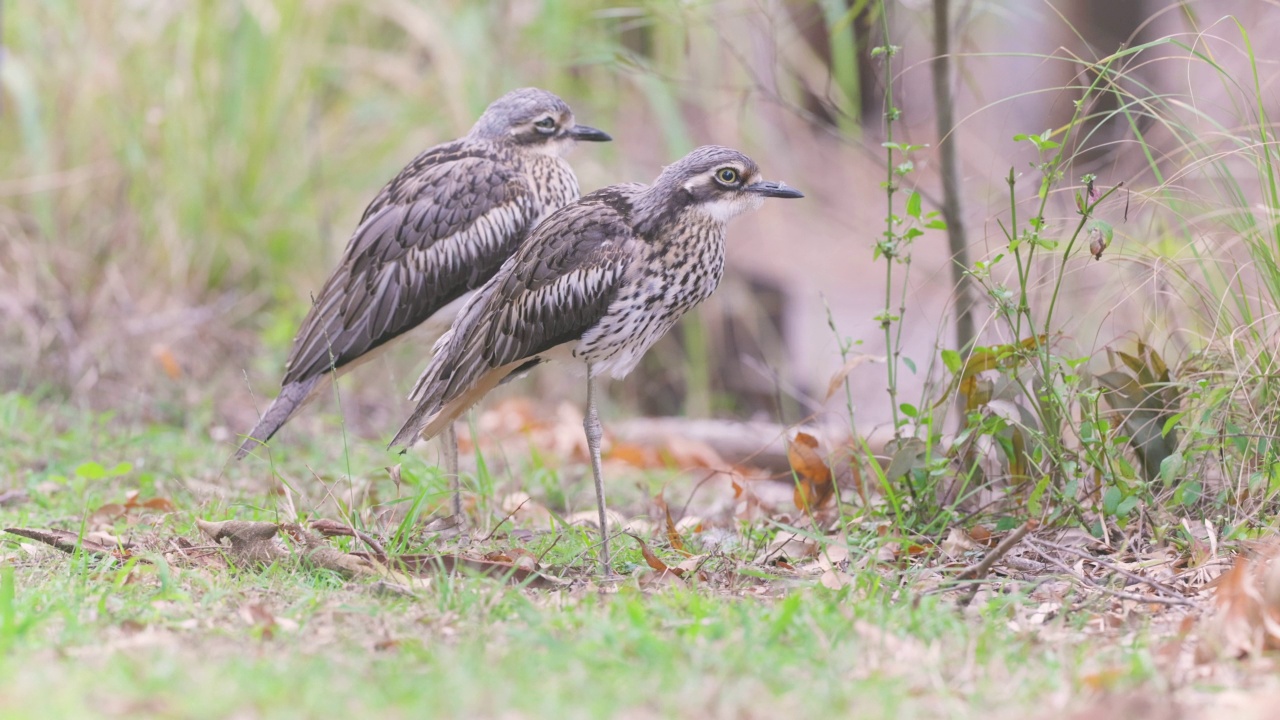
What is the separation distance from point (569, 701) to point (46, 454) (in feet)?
12.3

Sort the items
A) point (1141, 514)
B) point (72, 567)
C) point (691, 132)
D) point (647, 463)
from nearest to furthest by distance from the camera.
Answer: point (72, 567)
point (1141, 514)
point (647, 463)
point (691, 132)

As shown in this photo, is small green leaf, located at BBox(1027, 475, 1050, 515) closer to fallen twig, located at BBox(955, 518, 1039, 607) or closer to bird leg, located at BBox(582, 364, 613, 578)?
fallen twig, located at BBox(955, 518, 1039, 607)

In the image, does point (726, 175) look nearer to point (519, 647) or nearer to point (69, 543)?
point (519, 647)

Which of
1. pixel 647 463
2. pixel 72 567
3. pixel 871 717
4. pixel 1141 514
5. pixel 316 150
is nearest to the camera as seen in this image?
pixel 871 717

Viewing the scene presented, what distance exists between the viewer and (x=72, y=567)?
396 cm

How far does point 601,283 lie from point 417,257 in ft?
3.58

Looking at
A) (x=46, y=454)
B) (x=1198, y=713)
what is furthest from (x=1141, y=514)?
(x=46, y=454)

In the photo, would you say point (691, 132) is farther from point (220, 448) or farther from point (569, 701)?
point (569, 701)

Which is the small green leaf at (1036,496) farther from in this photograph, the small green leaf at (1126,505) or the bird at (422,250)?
the bird at (422,250)

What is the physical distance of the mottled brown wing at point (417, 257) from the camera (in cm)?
530

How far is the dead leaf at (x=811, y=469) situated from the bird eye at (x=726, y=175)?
90cm

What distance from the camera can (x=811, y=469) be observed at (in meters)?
4.80

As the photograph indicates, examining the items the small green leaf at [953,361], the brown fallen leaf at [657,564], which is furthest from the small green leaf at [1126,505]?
the brown fallen leaf at [657,564]

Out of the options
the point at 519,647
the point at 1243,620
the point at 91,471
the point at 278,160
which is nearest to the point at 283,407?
the point at 91,471
